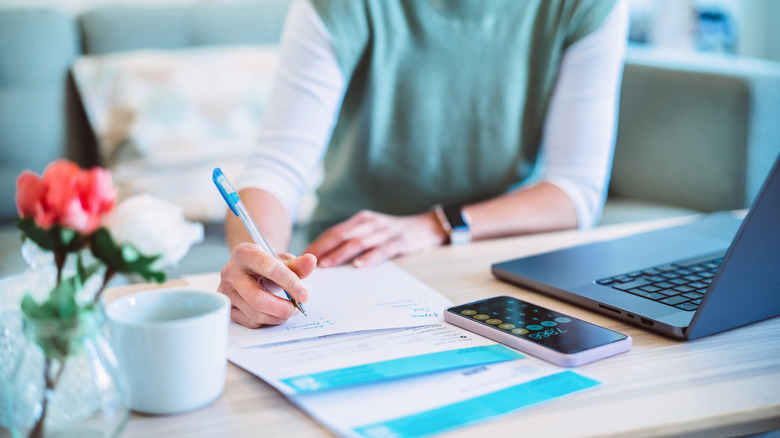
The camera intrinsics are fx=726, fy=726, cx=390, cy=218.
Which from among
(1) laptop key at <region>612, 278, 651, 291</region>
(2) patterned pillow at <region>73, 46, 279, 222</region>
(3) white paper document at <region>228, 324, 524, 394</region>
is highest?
(1) laptop key at <region>612, 278, 651, 291</region>

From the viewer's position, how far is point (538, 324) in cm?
61

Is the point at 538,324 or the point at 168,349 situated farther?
the point at 538,324

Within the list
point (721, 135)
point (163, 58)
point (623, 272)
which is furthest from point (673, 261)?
point (163, 58)

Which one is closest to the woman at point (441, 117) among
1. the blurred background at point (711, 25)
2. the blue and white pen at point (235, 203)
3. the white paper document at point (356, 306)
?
the white paper document at point (356, 306)

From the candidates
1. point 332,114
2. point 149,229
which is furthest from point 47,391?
point 332,114

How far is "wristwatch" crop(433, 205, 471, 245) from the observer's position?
957 millimetres

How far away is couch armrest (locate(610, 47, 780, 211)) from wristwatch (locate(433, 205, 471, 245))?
35.4 inches

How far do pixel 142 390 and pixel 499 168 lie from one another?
858mm

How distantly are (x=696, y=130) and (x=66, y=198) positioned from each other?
1577mm

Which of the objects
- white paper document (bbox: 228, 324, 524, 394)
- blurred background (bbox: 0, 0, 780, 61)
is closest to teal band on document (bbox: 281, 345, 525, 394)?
white paper document (bbox: 228, 324, 524, 394)

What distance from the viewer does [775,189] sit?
1.72ft

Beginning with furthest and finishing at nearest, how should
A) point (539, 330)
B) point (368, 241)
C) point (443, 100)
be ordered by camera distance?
1. point (443, 100)
2. point (368, 241)
3. point (539, 330)

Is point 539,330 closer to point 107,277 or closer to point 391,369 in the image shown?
point 391,369

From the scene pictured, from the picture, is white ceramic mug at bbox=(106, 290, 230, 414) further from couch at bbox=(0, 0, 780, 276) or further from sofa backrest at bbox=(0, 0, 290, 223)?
sofa backrest at bbox=(0, 0, 290, 223)
